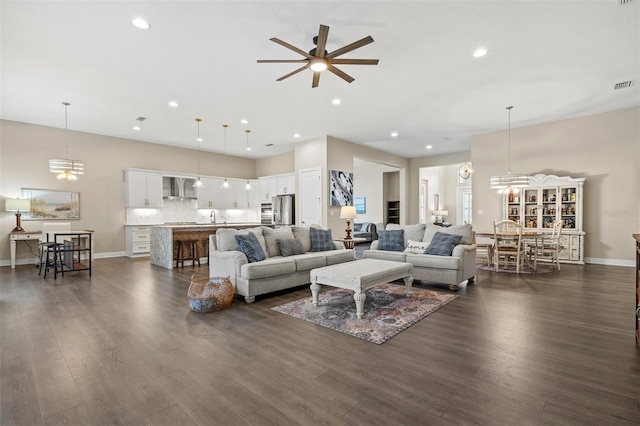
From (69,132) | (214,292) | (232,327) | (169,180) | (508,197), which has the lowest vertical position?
(232,327)

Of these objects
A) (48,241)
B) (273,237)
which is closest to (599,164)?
(273,237)

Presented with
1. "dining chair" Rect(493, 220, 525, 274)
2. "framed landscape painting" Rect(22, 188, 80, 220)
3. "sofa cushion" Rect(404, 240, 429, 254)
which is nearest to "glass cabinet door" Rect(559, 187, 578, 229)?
"dining chair" Rect(493, 220, 525, 274)

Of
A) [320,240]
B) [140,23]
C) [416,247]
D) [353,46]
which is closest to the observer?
[353,46]

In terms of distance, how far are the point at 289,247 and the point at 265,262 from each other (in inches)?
31.7

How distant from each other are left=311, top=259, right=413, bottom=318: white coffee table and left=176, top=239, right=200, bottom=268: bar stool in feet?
14.0

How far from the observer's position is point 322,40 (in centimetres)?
298

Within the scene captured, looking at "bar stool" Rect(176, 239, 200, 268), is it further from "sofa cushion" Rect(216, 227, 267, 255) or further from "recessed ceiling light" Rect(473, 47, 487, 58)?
"recessed ceiling light" Rect(473, 47, 487, 58)

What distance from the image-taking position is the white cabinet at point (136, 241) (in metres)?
8.08

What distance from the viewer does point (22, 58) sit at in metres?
4.03

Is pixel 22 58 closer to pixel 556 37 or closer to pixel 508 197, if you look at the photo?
pixel 556 37

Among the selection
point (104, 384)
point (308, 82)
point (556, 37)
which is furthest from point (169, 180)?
point (556, 37)

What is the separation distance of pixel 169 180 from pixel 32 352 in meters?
7.06

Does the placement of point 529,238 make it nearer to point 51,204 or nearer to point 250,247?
point 250,247

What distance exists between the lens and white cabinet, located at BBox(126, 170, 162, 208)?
8205mm
